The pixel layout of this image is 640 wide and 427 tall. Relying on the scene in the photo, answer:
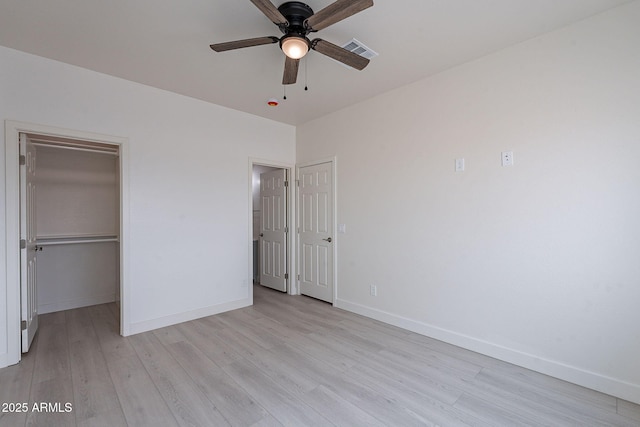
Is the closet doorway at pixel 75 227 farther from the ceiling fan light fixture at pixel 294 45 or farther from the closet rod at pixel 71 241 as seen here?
the ceiling fan light fixture at pixel 294 45

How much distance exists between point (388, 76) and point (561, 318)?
270cm

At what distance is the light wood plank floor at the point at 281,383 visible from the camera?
1856 millimetres

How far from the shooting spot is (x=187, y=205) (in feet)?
11.7

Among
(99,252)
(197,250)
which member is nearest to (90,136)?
(197,250)

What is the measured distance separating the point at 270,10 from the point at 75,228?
4.22 metres

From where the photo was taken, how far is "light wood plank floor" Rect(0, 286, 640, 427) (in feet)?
6.09

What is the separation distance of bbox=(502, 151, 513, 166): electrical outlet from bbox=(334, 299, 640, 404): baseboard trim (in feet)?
5.42

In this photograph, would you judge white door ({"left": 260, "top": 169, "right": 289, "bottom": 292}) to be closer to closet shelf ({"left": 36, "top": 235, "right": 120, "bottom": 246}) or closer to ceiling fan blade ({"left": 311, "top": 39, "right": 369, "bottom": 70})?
closet shelf ({"left": 36, "top": 235, "right": 120, "bottom": 246})

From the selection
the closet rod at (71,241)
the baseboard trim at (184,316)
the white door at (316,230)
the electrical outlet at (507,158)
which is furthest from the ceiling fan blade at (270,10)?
the closet rod at (71,241)

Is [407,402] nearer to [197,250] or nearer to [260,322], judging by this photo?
[260,322]

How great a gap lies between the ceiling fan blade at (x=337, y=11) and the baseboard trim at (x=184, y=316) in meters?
3.39

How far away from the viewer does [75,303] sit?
4.02 meters

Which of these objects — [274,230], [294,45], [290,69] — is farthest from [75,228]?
[294,45]

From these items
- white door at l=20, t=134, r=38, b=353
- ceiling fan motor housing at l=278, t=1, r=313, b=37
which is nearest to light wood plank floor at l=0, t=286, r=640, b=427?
white door at l=20, t=134, r=38, b=353
